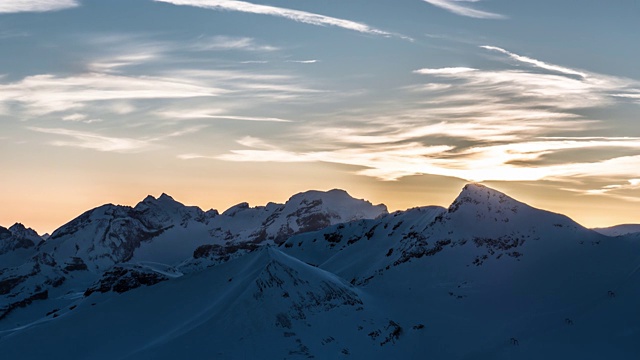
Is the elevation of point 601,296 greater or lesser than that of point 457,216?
lesser

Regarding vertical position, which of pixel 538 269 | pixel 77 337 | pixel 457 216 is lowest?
pixel 77 337

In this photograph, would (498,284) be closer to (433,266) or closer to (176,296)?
(433,266)

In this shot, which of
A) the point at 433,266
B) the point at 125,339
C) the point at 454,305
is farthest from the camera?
the point at 433,266

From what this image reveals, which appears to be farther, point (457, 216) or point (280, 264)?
point (457, 216)

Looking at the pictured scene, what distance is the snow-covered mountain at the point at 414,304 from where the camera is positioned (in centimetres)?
10044

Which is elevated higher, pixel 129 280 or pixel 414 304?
pixel 129 280

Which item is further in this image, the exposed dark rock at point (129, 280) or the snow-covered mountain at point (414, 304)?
the exposed dark rock at point (129, 280)

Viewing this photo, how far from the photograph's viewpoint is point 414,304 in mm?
123125

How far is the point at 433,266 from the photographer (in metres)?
138

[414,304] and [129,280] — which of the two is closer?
[414,304]

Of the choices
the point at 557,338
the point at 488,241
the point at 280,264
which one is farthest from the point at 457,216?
the point at 557,338

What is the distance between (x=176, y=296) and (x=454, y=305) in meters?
50.9

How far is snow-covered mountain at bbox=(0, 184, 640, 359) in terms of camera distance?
100438mm

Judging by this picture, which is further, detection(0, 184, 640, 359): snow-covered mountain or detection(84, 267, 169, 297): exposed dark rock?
detection(84, 267, 169, 297): exposed dark rock
